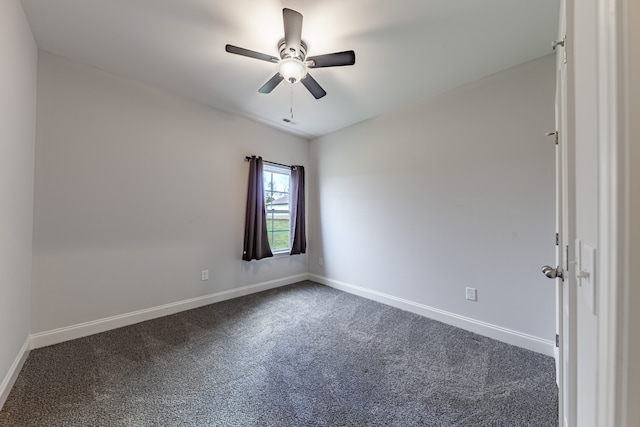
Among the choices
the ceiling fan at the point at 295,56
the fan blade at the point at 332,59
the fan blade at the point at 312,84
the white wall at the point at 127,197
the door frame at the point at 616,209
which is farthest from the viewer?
the white wall at the point at 127,197

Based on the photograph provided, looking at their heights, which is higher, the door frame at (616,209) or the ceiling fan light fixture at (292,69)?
the ceiling fan light fixture at (292,69)

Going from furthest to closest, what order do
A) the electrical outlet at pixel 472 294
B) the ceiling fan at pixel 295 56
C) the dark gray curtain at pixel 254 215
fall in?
the dark gray curtain at pixel 254 215 < the electrical outlet at pixel 472 294 < the ceiling fan at pixel 295 56

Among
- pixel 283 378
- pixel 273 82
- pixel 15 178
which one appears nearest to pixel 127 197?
pixel 15 178

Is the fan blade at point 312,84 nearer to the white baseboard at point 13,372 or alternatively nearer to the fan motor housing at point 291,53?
the fan motor housing at point 291,53

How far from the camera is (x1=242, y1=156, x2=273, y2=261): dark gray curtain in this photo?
3.36m

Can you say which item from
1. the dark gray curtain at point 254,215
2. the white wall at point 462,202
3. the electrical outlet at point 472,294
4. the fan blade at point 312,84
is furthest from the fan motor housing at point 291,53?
the electrical outlet at point 472,294

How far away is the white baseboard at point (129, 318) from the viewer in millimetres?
2105

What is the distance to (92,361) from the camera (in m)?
1.89

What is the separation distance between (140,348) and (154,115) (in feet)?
7.47

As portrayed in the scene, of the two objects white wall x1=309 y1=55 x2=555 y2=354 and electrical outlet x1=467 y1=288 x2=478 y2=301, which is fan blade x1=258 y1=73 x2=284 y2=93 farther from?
electrical outlet x1=467 y1=288 x2=478 y2=301

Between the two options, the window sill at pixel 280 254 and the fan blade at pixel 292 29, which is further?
the window sill at pixel 280 254

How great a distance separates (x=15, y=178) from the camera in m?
1.68

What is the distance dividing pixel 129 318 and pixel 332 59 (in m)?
3.02

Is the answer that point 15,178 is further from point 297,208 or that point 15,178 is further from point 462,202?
point 462,202
